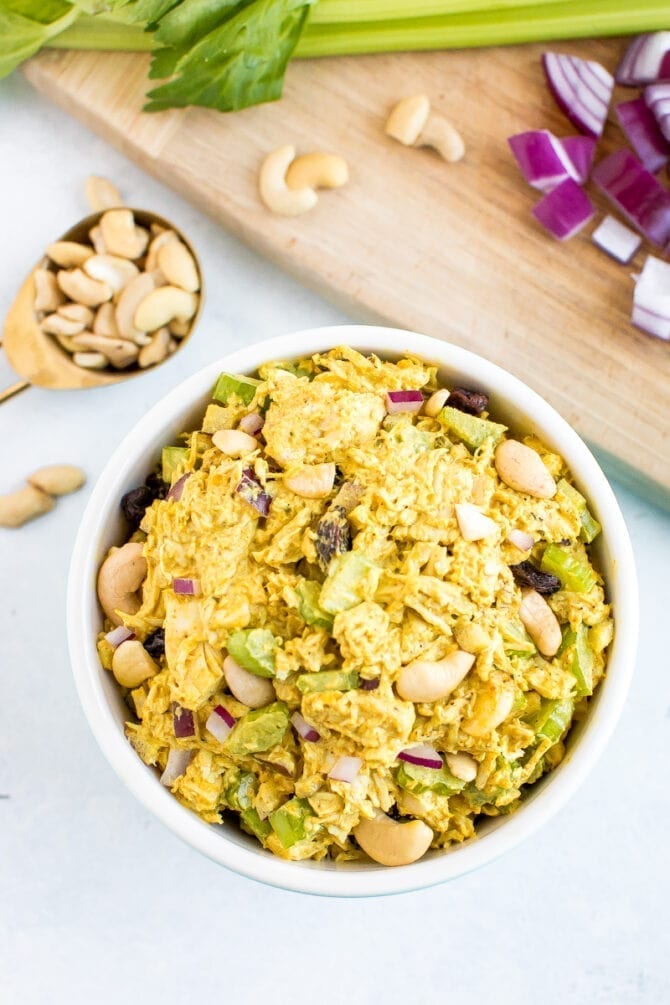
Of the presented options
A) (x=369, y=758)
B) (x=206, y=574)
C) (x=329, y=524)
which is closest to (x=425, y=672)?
(x=369, y=758)

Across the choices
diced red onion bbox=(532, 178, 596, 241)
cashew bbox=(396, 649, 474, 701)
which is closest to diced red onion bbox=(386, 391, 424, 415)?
cashew bbox=(396, 649, 474, 701)

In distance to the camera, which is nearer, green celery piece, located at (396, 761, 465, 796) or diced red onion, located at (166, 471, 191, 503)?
green celery piece, located at (396, 761, 465, 796)

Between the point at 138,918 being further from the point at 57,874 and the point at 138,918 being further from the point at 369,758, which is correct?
the point at 369,758

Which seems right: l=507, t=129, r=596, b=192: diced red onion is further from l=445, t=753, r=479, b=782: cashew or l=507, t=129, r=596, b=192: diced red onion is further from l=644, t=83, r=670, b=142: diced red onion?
l=445, t=753, r=479, b=782: cashew

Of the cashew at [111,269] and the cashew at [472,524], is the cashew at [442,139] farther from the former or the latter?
the cashew at [472,524]

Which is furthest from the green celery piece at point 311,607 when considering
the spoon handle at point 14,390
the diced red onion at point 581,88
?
the diced red onion at point 581,88

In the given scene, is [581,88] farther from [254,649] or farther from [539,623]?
[254,649]
